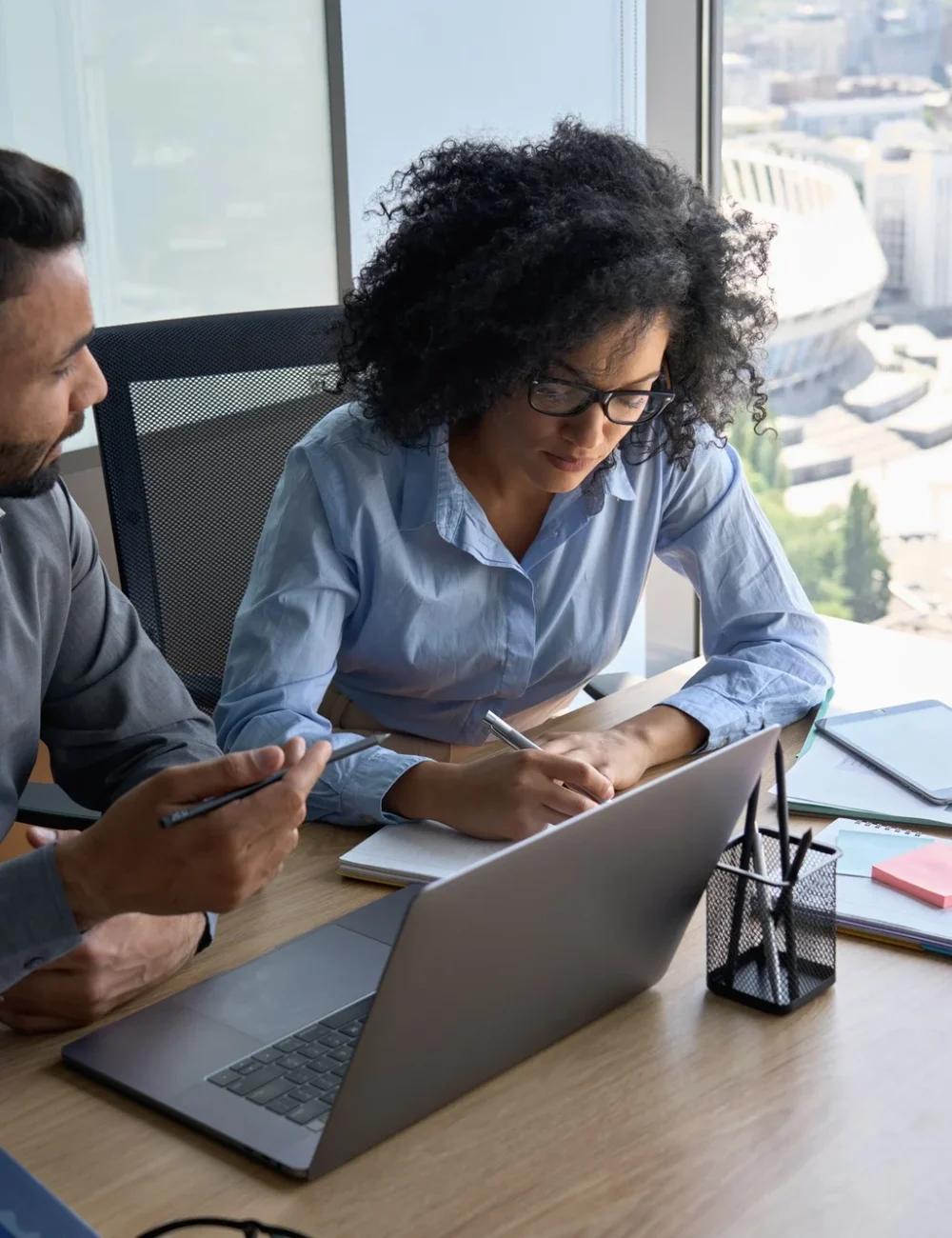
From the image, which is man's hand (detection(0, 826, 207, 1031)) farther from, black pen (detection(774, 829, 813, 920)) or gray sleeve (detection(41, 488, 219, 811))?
black pen (detection(774, 829, 813, 920))

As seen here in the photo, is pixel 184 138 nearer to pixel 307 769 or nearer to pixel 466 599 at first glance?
pixel 466 599

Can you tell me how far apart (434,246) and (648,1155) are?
42.0 inches

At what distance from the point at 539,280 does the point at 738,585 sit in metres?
0.49

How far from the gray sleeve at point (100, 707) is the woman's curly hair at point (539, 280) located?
400 millimetres

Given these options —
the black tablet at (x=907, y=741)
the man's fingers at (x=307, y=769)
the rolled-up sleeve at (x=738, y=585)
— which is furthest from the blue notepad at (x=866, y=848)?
the man's fingers at (x=307, y=769)

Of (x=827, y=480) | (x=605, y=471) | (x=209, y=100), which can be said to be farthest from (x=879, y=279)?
(x=605, y=471)

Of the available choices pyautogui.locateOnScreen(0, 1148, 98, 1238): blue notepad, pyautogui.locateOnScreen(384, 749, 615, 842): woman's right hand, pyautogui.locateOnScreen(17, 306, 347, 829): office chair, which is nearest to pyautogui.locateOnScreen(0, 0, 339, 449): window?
pyautogui.locateOnScreen(17, 306, 347, 829): office chair

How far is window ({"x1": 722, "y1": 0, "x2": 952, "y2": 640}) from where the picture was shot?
304 cm

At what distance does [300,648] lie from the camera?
1.50 m

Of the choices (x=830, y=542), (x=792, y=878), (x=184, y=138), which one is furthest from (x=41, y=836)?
(x=830, y=542)

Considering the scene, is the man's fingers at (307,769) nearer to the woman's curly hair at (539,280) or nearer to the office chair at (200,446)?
the woman's curly hair at (539,280)

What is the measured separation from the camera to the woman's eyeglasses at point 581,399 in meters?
1.54

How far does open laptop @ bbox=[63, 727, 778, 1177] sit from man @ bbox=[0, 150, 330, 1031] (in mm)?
62

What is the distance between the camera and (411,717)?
1734mm
